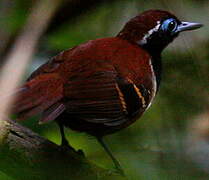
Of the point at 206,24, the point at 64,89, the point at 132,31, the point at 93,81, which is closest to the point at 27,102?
the point at 64,89

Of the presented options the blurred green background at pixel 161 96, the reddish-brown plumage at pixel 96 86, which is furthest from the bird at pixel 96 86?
the blurred green background at pixel 161 96

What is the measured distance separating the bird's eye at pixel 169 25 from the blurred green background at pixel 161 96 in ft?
0.38

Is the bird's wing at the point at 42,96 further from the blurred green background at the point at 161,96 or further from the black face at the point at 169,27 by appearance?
the black face at the point at 169,27

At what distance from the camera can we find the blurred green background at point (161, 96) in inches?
56.5

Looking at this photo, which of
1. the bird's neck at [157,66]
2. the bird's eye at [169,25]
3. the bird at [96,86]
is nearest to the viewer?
the bird at [96,86]

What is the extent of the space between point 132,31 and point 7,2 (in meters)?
1.47

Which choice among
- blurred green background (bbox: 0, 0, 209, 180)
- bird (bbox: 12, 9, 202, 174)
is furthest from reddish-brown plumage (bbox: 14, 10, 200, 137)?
blurred green background (bbox: 0, 0, 209, 180)

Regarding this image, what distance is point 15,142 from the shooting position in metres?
1.78

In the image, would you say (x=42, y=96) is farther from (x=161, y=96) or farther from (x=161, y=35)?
(x=161, y=35)

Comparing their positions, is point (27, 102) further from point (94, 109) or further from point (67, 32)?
point (67, 32)

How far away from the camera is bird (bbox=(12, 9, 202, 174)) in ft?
7.44

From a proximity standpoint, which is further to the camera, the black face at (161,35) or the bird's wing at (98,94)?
the black face at (161,35)

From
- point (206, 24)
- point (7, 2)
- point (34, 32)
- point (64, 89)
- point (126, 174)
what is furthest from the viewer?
point (206, 24)

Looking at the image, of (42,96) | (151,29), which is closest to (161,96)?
(42,96)
